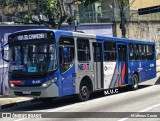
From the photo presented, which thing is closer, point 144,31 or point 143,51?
point 143,51

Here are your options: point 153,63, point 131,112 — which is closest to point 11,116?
point 131,112

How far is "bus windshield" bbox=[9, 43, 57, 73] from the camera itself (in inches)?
544

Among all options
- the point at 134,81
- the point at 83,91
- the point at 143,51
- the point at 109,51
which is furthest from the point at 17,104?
the point at 143,51

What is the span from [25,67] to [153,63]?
11.5 m

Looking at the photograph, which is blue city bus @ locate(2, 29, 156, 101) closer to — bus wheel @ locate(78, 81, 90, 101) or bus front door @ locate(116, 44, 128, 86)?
bus wheel @ locate(78, 81, 90, 101)

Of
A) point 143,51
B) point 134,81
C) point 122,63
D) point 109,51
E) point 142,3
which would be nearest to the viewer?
point 109,51

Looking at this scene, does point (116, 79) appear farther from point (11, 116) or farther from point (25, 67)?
point (11, 116)

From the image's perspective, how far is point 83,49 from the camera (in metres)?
15.6

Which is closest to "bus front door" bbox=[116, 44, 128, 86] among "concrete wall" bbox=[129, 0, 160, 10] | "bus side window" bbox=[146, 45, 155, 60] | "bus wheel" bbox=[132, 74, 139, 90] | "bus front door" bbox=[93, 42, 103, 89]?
"bus wheel" bbox=[132, 74, 139, 90]

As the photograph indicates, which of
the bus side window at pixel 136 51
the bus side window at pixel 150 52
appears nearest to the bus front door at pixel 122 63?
the bus side window at pixel 136 51

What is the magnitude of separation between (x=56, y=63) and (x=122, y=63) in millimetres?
6070

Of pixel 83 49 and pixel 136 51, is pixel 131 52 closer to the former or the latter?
pixel 136 51

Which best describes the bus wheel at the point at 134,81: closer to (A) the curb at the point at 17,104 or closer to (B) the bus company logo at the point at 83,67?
(B) the bus company logo at the point at 83,67

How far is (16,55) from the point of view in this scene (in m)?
14.5
